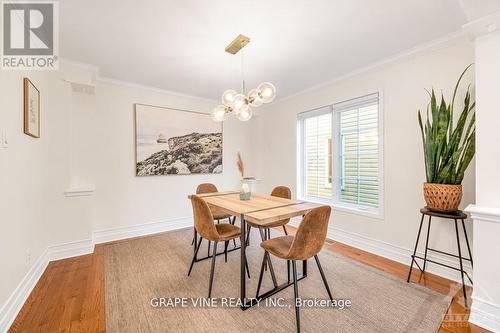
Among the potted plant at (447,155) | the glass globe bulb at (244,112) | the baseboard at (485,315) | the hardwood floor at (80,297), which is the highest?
the glass globe bulb at (244,112)

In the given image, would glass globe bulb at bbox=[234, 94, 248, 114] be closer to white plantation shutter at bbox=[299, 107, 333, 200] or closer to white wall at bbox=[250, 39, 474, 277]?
white wall at bbox=[250, 39, 474, 277]

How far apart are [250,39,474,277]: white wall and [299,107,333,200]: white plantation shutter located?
15.0 inches

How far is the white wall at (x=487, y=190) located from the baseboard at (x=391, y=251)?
2.06 feet

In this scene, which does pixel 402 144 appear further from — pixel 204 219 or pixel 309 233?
pixel 204 219

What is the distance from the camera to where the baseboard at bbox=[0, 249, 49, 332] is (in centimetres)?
150

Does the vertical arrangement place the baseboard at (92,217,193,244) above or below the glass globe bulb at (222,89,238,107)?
below

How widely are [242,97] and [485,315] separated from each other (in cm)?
257

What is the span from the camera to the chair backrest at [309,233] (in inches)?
59.7

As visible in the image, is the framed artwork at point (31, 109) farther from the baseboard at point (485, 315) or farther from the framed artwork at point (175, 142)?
the baseboard at point (485, 315)

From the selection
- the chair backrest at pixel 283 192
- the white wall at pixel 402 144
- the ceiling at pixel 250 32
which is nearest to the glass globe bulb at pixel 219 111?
the ceiling at pixel 250 32

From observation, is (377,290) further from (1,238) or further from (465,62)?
(1,238)

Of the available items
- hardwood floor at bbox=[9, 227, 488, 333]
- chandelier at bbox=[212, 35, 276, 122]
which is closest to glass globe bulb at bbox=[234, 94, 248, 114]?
chandelier at bbox=[212, 35, 276, 122]

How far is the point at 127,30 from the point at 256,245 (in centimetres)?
295

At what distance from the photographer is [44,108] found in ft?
8.44
